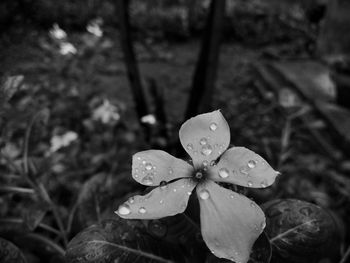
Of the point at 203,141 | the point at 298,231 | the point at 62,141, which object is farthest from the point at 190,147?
the point at 62,141

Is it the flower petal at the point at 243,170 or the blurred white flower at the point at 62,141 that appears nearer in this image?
the flower petal at the point at 243,170

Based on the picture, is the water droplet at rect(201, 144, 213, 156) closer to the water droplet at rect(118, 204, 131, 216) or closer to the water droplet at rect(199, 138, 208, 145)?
the water droplet at rect(199, 138, 208, 145)

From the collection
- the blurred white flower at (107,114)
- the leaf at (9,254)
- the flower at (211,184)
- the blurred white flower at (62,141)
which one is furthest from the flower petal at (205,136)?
the blurred white flower at (107,114)

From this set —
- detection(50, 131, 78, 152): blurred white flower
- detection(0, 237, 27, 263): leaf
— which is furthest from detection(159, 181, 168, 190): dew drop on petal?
detection(50, 131, 78, 152): blurred white flower

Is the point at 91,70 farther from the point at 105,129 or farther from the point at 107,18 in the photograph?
the point at 107,18

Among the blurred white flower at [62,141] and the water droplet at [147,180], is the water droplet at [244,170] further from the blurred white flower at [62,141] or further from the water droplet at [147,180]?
the blurred white flower at [62,141]

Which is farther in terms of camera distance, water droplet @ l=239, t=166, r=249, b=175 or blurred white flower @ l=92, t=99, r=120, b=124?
blurred white flower @ l=92, t=99, r=120, b=124

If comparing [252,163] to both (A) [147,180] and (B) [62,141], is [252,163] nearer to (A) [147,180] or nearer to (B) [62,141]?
(A) [147,180]
